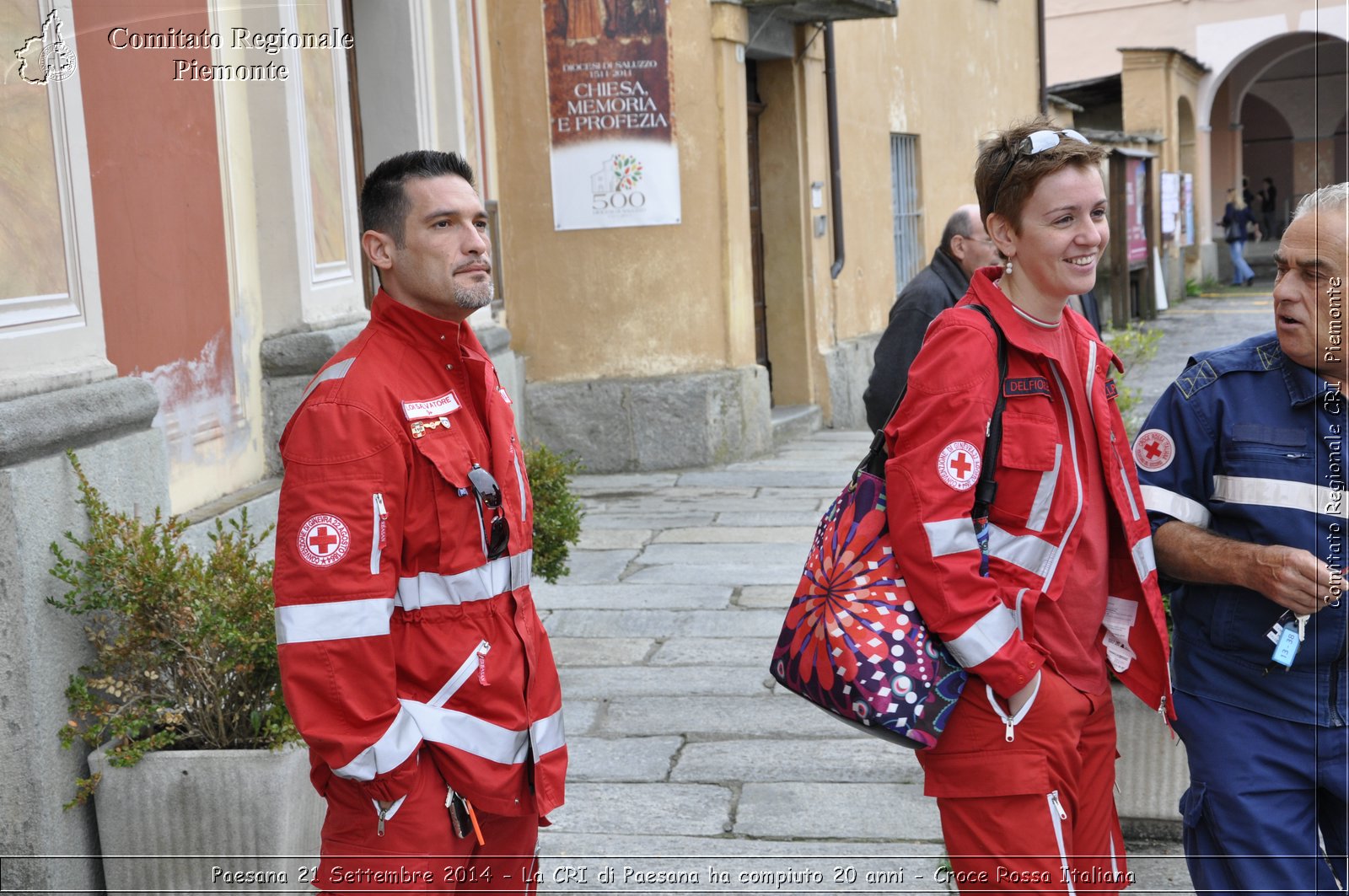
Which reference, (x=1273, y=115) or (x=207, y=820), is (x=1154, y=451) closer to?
(x=207, y=820)

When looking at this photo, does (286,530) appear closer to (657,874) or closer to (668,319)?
(657,874)

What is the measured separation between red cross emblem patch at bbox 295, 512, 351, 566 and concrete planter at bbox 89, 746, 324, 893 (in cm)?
139

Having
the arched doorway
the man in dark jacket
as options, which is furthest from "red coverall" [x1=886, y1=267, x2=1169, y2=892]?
the arched doorway

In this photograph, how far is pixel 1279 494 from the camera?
2795 millimetres

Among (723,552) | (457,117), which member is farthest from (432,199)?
(457,117)

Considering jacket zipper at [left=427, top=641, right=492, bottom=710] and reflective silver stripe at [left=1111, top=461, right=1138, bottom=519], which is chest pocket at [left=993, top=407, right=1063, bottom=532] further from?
jacket zipper at [left=427, top=641, right=492, bottom=710]

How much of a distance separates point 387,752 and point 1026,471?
1263 mm

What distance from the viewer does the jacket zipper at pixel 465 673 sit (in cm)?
258

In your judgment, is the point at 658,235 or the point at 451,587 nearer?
the point at 451,587

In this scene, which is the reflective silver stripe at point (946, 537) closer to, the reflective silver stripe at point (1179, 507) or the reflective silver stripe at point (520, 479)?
the reflective silver stripe at point (1179, 507)

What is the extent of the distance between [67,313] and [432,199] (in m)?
1.79

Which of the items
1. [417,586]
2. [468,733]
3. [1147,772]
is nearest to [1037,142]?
[417,586]

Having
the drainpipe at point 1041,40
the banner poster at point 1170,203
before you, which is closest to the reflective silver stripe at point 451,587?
the drainpipe at point 1041,40

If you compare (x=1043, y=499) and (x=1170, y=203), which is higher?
(x=1170, y=203)
